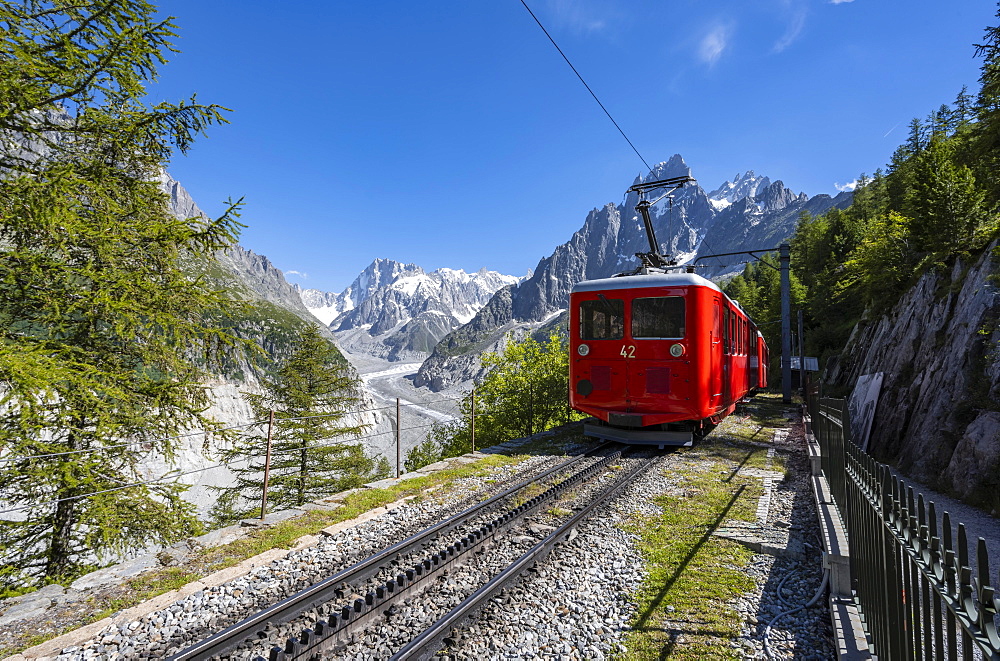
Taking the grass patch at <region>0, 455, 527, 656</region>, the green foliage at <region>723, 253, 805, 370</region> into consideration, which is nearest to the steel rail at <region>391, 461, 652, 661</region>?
the grass patch at <region>0, 455, 527, 656</region>

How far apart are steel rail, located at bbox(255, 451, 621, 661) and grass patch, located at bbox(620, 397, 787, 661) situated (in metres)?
1.79

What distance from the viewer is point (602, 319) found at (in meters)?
10.5

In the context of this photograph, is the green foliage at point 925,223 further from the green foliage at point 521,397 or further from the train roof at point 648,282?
the green foliage at point 521,397

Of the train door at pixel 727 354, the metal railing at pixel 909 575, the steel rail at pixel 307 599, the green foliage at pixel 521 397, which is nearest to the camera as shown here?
the metal railing at pixel 909 575

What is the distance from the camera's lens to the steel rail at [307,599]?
3.37m

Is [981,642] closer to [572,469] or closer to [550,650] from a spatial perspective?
[550,650]

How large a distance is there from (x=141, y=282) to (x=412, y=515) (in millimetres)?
5143

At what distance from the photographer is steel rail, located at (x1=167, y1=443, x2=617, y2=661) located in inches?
133

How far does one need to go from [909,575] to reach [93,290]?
8908 mm

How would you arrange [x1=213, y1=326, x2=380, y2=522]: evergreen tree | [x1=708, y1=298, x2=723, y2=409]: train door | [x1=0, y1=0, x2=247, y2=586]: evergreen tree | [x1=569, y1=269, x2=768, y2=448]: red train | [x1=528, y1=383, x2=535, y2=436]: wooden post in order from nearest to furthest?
[x1=0, y1=0, x2=247, y2=586]: evergreen tree → [x1=569, y1=269, x2=768, y2=448]: red train → [x1=708, y1=298, x2=723, y2=409]: train door → [x1=528, y1=383, x2=535, y2=436]: wooden post → [x1=213, y1=326, x2=380, y2=522]: evergreen tree

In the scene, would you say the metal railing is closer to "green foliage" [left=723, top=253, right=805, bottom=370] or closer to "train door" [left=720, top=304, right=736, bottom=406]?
"train door" [left=720, top=304, right=736, bottom=406]

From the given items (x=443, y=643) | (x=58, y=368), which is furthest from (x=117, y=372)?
(x=443, y=643)

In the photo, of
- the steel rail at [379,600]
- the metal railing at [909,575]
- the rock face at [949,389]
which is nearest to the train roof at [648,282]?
the rock face at [949,389]

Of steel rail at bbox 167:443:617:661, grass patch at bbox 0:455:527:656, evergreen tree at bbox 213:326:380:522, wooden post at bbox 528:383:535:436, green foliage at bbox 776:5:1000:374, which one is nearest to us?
steel rail at bbox 167:443:617:661
